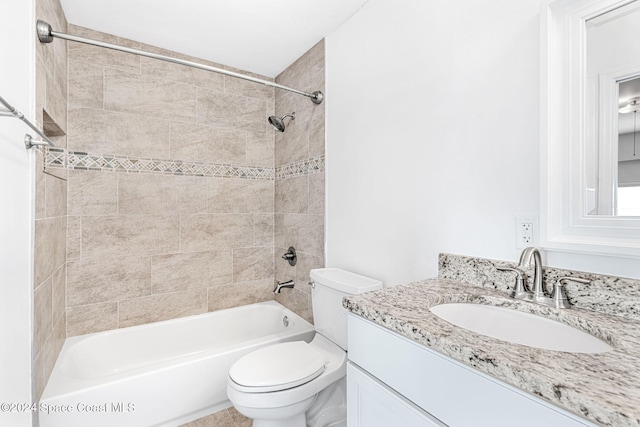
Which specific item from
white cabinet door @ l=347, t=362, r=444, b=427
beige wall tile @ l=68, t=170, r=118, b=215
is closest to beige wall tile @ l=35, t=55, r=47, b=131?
beige wall tile @ l=68, t=170, r=118, b=215

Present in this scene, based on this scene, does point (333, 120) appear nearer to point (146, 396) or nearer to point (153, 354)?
point (146, 396)

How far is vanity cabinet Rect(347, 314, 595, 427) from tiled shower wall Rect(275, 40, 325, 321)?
1136 millimetres

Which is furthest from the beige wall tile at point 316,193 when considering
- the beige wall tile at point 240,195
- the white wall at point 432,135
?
the beige wall tile at point 240,195

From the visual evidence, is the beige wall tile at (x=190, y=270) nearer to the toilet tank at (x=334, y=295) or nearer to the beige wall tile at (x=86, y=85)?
the toilet tank at (x=334, y=295)

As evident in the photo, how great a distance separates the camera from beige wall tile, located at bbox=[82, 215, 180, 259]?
1.94 metres

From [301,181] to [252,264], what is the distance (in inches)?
33.3

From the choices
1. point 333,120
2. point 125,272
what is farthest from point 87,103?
point 333,120

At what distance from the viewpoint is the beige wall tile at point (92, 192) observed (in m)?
1.89

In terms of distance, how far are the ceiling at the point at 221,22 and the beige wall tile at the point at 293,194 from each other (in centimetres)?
96

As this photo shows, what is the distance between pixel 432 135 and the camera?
4.26ft

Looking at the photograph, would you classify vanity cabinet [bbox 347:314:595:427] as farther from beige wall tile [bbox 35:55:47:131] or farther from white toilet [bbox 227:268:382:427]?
beige wall tile [bbox 35:55:47:131]

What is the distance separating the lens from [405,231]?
1.42m

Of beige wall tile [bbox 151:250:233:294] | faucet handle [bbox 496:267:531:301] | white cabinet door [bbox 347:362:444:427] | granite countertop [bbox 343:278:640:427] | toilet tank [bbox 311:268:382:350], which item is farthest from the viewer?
beige wall tile [bbox 151:250:233:294]

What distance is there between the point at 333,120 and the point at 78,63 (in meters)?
1.67
